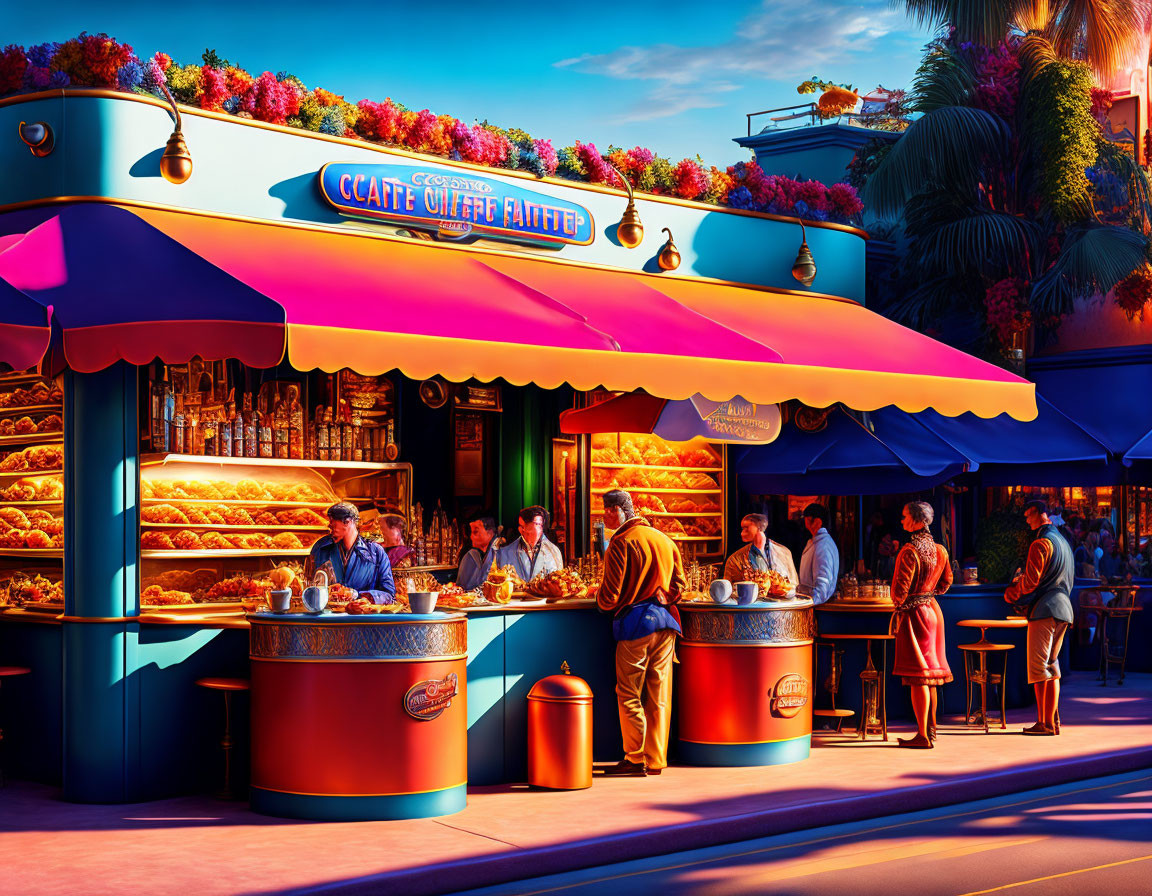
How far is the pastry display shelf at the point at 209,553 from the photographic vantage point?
10.9m

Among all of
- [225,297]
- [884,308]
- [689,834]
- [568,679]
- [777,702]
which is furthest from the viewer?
[884,308]

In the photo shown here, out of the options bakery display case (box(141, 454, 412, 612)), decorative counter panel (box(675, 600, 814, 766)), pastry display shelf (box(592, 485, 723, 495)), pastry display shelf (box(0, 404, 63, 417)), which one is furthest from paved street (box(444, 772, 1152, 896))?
pastry display shelf (box(592, 485, 723, 495))

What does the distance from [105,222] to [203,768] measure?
3689 millimetres

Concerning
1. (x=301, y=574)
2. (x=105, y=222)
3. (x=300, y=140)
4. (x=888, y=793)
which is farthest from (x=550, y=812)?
(x=300, y=140)

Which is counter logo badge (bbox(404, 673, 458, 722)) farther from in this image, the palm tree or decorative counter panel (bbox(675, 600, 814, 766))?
the palm tree

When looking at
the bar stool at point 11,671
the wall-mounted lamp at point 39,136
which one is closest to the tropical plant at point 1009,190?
the wall-mounted lamp at point 39,136

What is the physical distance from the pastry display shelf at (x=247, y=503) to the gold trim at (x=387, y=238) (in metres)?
2.31

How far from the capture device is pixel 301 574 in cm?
1108

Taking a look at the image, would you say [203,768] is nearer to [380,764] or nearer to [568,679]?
[380,764]

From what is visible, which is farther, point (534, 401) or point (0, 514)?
point (534, 401)

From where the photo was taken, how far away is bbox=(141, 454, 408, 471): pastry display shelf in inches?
438

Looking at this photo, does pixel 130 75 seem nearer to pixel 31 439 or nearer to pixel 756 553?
pixel 31 439

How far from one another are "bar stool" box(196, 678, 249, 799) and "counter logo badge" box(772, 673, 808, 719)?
3.79 m

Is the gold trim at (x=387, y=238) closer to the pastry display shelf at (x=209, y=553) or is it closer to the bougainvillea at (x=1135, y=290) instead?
the pastry display shelf at (x=209, y=553)
